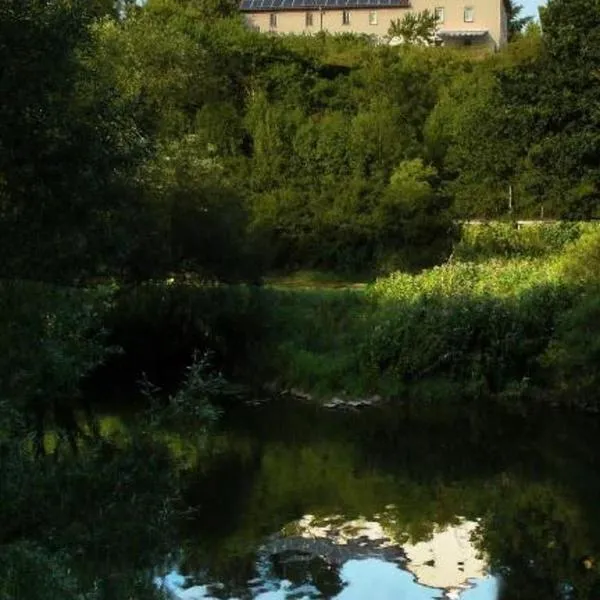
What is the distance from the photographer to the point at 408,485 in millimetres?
15258

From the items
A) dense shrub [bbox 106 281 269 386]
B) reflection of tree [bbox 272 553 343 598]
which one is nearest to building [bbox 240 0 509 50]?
dense shrub [bbox 106 281 269 386]

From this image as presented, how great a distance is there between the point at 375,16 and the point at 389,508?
139 ft

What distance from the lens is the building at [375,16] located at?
51.1 meters

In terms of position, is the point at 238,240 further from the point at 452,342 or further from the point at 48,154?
the point at 48,154

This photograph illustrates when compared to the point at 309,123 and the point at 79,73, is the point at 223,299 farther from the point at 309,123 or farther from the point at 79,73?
the point at 309,123

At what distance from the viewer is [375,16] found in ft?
171

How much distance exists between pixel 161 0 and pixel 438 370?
3231cm

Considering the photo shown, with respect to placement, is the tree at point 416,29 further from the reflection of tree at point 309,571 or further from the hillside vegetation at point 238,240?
the reflection of tree at point 309,571

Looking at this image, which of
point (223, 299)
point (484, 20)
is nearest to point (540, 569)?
point (223, 299)

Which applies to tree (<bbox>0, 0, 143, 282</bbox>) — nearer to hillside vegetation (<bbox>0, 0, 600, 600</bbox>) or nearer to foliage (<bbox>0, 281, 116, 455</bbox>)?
hillside vegetation (<bbox>0, 0, 600, 600</bbox>)

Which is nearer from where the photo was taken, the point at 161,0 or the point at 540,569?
the point at 540,569

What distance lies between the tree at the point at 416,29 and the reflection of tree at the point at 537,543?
117ft

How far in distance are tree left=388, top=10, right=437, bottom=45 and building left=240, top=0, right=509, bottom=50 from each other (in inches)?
82.7

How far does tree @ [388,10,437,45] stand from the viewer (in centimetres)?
4722
